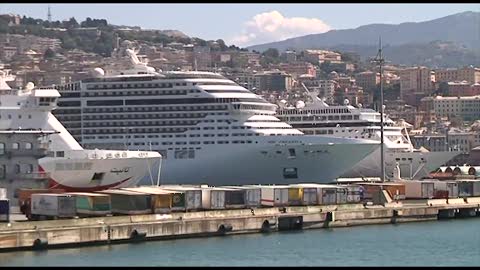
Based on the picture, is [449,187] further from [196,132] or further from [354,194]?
[196,132]

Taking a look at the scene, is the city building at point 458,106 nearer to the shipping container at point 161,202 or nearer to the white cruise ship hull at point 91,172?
the white cruise ship hull at point 91,172

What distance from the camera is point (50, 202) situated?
4241cm

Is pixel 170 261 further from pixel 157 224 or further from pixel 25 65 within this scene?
pixel 25 65

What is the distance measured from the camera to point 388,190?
54531 mm

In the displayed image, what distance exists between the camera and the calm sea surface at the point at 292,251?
118ft

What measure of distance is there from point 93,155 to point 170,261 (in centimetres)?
1712

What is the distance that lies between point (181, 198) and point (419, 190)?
594 inches

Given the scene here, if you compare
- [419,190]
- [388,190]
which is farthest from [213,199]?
[419,190]

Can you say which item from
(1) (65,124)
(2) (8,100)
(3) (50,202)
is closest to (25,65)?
(1) (65,124)

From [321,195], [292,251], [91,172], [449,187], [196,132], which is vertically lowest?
[292,251]

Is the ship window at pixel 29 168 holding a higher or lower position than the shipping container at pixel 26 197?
higher

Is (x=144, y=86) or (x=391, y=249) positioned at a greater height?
(x=144, y=86)

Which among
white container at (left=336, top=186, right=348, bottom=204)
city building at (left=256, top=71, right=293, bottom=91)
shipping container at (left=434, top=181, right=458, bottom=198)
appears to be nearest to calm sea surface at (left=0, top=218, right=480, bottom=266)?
white container at (left=336, top=186, right=348, bottom=204)

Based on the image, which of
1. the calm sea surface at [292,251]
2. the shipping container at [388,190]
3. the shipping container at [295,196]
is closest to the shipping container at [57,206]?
the calm sea surface at [292,251]
